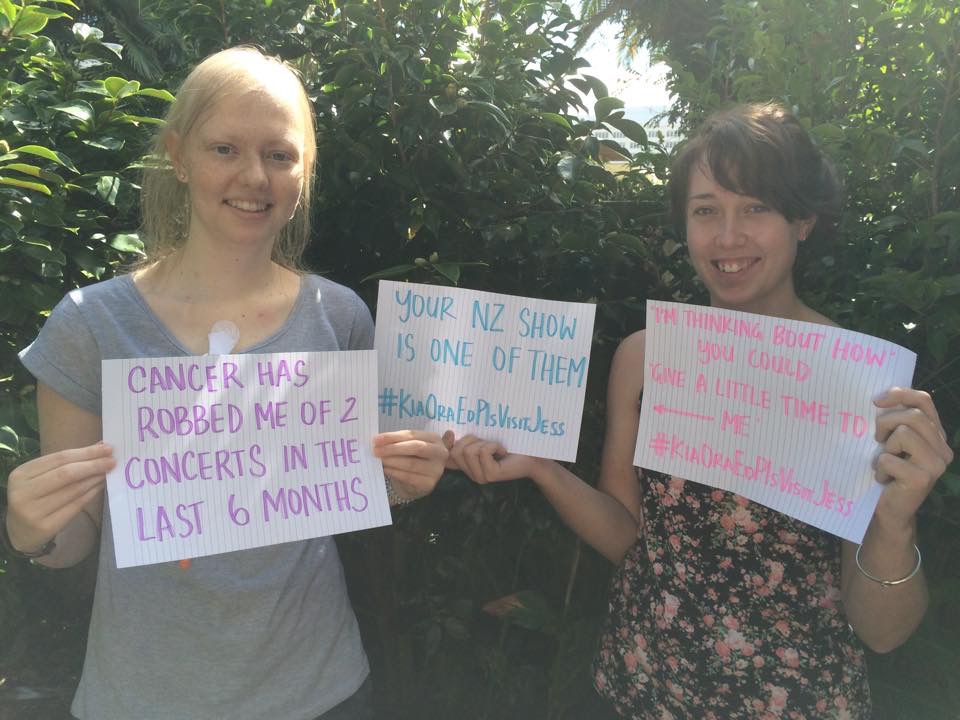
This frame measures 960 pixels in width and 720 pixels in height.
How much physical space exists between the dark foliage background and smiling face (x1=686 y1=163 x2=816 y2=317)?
11.5 inches

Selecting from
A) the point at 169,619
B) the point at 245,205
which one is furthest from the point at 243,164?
the point at 169,619

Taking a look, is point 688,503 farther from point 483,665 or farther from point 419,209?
point 483,665

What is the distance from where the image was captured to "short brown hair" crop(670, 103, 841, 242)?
163 centimetres

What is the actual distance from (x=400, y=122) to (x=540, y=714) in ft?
6.69

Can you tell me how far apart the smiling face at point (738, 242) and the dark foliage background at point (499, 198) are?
11.5 inches

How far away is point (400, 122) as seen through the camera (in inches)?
79.3

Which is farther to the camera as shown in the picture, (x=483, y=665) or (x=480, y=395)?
(x=483, y=665)

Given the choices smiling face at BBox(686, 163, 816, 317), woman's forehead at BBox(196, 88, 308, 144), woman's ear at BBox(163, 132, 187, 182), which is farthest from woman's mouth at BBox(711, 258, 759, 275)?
woman's ear at BBox(163, 132, 187, 182)

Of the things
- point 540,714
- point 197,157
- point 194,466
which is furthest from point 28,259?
point 540,714

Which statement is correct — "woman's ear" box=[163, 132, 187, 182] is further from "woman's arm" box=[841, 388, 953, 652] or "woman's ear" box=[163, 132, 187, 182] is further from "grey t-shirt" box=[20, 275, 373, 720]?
"woman's arm" box=[841, 388, 953, 652]

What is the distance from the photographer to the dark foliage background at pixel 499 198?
187 cm

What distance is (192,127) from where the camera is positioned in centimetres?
153

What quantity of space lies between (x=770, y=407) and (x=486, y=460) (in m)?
0.62

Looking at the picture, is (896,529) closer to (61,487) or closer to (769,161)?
(769,161)
